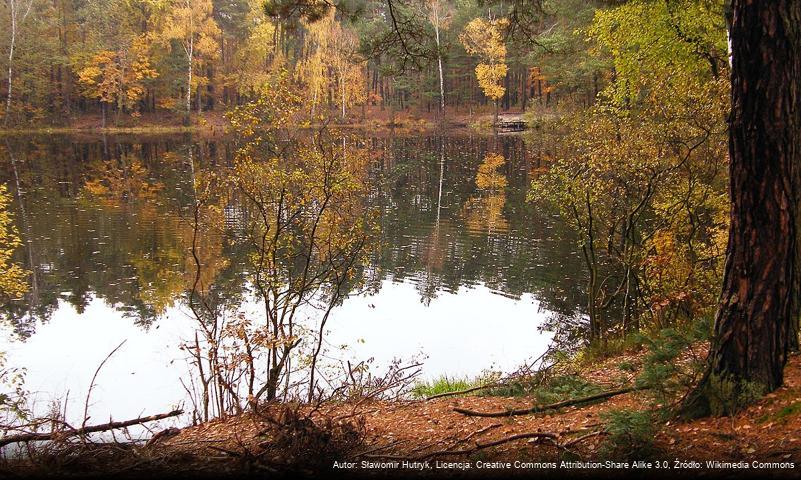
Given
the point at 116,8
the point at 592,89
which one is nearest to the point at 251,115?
the point at 592,89

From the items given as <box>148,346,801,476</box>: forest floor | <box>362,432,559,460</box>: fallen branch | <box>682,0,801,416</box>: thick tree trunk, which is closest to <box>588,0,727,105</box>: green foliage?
<box>148,346,801,476</box>: forest floor

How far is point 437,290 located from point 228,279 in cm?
509

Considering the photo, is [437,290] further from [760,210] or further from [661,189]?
[760,210]

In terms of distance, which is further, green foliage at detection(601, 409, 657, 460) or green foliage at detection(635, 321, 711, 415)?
green foliage at detection(635, 321, 711, 415)

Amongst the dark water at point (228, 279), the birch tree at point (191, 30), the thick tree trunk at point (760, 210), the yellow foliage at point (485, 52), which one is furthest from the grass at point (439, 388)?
the birch tree at point (191, 30)

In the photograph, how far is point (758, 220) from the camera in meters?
4.51

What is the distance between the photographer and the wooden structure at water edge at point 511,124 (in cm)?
6222

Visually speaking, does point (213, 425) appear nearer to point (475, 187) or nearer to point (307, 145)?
point (307, 145)

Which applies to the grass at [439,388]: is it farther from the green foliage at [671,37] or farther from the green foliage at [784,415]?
the green foliage at [671,37]

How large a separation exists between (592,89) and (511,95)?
1133 inches

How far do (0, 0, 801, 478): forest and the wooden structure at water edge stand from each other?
101 ft

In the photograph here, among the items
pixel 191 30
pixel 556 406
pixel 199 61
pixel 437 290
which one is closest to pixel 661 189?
pixel 437 290

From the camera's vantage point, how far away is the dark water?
38.5ft

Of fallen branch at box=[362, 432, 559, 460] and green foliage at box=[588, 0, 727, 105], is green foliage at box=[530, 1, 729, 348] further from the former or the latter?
fallen branch at box=[362, 432, 559, 460]
